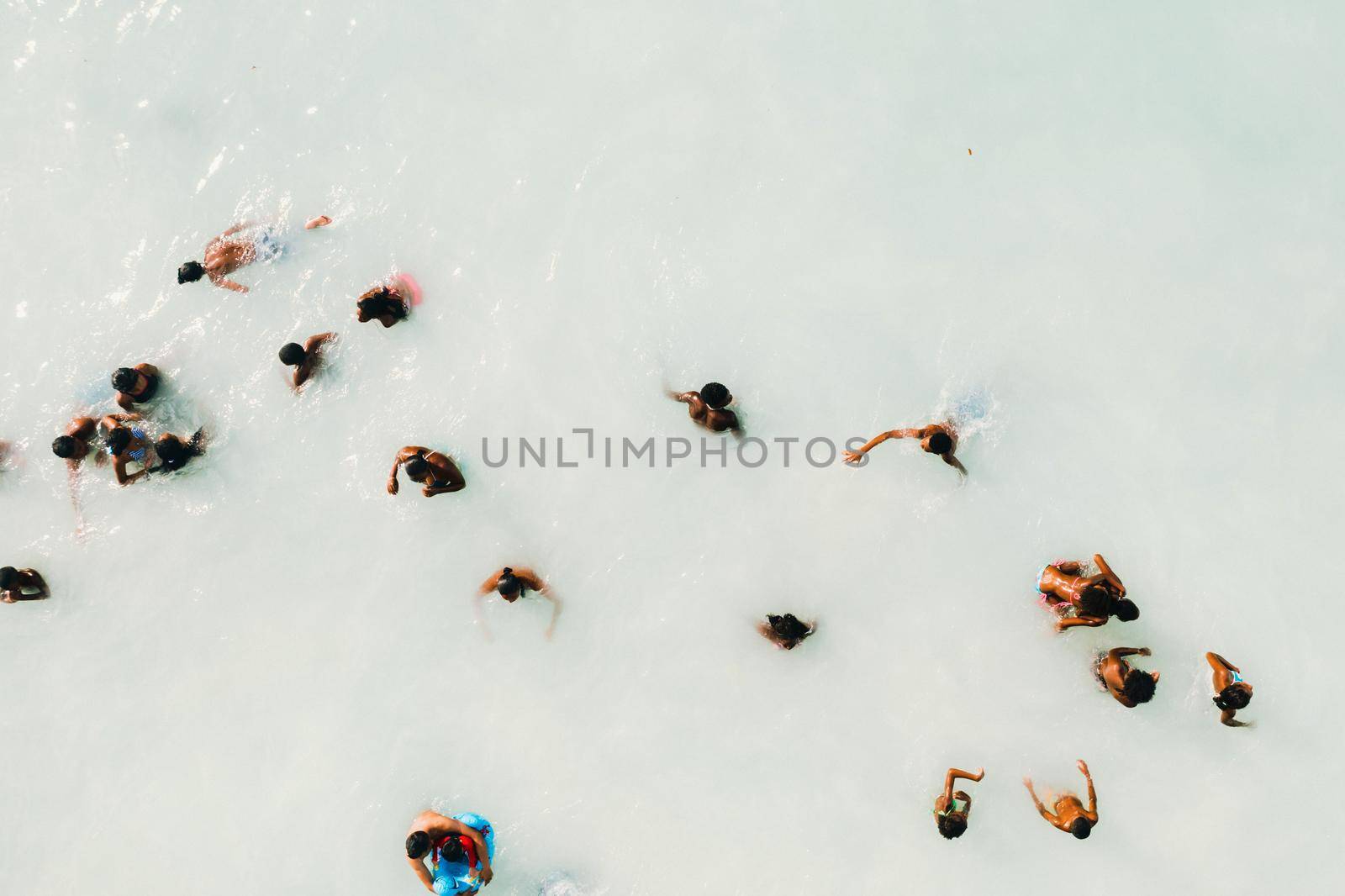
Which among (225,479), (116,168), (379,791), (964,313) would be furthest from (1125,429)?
(116,168)

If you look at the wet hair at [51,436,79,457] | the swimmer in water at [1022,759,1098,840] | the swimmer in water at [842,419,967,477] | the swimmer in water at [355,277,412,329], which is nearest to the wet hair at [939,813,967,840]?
the swimmer in water at [1022,759,1098,840]

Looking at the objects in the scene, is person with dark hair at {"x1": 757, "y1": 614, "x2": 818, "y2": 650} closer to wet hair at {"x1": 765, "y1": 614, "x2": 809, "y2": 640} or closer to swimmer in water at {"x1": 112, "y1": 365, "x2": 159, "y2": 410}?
wet hair at {"x1": 765, "y1": 614, "x2": 809, "y2": 640}

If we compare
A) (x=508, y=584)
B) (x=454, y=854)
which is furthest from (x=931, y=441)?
(x=454, y=854)

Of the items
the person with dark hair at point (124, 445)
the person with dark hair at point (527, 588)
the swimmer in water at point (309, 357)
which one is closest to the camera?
the person with dark hair at point (124, 445)

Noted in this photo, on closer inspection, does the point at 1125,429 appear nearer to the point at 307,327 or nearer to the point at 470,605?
the point at 470,605

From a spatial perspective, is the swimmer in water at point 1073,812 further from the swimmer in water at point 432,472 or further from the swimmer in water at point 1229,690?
the swimmer in water at point 432,472

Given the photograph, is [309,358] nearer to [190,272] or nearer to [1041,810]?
[190,272]

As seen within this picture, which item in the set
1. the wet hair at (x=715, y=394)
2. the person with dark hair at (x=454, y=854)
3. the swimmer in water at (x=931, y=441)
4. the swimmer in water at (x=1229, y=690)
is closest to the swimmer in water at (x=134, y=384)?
the person with dark hair at (x=454, y=854)
